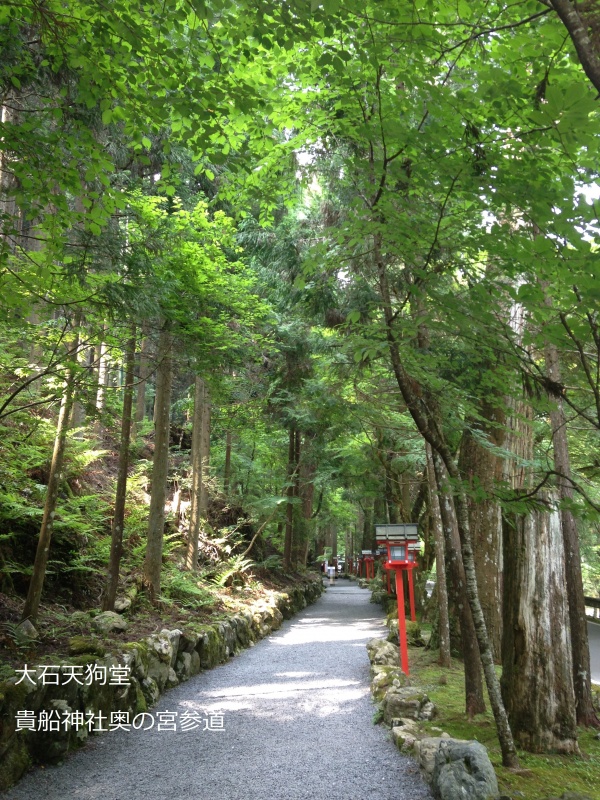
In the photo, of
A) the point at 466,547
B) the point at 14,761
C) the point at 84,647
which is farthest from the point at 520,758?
the point at 84,647

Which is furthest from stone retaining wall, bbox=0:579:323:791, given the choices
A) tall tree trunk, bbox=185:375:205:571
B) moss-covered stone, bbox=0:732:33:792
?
tall tree trunk, bbox=185:375:205:571

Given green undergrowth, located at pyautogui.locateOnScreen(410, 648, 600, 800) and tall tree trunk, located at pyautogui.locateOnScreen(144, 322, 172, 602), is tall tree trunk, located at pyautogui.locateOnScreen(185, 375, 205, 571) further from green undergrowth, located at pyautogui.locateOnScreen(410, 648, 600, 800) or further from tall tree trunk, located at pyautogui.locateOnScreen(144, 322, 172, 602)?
green undergrowth, located at pyautogui.locateOnScreen(410, 648, 600, 800)

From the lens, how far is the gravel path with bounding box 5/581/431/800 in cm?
442

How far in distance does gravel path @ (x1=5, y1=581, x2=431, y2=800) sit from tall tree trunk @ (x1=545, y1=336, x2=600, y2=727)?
2206 millimetres

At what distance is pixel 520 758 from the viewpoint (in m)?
4.53

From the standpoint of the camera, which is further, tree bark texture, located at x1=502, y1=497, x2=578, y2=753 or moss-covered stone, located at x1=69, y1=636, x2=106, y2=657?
moss-covered stone, located at x1=69, y1=636, x2=106, y2=657

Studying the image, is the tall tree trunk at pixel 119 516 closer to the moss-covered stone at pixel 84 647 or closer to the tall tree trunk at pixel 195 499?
the moss-covered stone at pixel 84 647

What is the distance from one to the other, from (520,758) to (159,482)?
6.42 m

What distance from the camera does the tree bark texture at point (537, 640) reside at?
4.70 m

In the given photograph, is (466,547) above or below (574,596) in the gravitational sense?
above

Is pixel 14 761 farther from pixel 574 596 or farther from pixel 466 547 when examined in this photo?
pixel 574 596

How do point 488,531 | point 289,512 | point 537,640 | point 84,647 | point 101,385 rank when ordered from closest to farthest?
point 537,640, point 101,385, point 84,647, point 488,531, point 289,512

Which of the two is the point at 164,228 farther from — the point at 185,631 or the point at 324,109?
the point at 185,631

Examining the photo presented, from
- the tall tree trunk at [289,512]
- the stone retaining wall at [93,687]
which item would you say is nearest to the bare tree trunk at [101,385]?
the stone retaining wall at [93,687]
